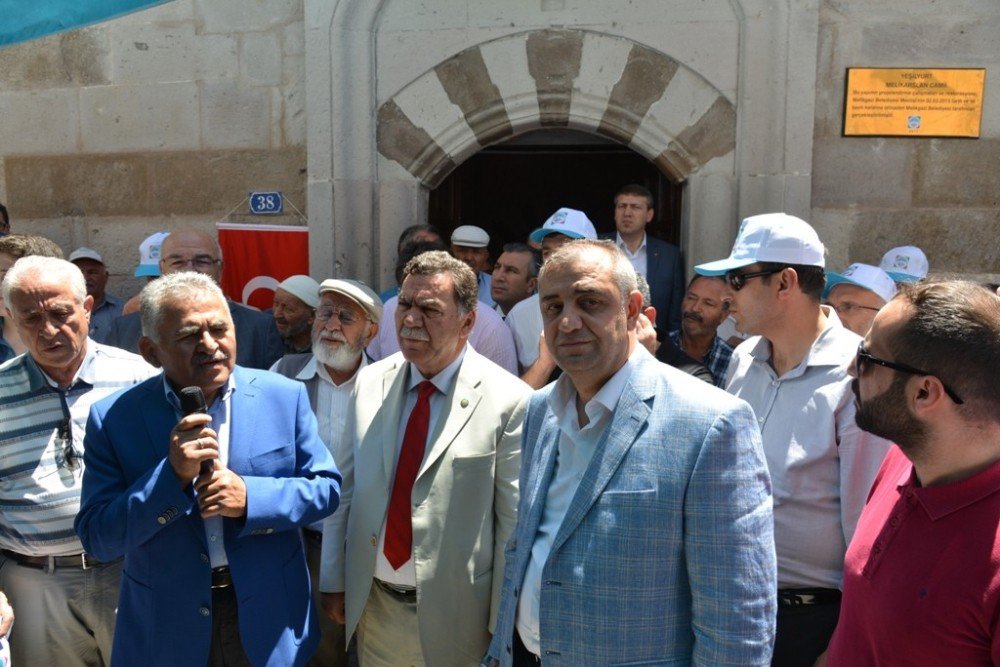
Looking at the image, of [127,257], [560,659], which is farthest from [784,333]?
[127,257]

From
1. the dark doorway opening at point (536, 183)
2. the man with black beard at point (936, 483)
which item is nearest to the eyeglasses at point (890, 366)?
the man with black beard at point (936, 483)

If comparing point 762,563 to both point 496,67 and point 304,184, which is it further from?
point 304,184

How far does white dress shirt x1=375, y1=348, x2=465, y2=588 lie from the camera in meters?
2.44

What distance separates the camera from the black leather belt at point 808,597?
2.19m

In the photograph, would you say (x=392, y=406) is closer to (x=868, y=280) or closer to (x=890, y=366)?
(x=890, y=366)

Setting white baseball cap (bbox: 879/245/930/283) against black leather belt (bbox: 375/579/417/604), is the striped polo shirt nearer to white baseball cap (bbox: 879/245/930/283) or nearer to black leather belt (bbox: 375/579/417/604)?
black leather belt (bbox: 375/579/417/604)

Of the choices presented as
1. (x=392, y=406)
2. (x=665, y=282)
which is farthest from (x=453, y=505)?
(x=665, y=282)

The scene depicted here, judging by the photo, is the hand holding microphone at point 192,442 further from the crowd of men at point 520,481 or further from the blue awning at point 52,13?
the blue awning at point 52,13

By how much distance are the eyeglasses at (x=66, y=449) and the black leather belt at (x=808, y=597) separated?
83.9 inches

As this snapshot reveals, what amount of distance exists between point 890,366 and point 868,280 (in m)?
2.38

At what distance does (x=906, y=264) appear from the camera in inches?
168

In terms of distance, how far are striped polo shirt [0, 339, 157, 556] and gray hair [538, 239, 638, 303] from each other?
5.45 ft

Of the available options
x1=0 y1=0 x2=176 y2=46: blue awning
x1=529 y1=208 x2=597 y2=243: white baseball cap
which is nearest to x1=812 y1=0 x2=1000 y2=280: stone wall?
x1=529 y1=208 x2=597 y2=243: white baseball cap

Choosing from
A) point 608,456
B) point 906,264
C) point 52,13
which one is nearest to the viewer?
point 608,456
